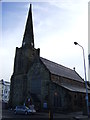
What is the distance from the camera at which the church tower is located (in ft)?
162

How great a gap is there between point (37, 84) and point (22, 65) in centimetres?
887

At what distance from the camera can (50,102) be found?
41.9m

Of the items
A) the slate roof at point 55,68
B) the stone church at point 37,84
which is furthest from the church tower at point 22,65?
the slate roof at point 55,68

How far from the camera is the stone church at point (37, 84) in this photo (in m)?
41.4

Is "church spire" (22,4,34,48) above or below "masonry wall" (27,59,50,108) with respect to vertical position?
above

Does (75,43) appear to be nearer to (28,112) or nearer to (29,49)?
(28,112)

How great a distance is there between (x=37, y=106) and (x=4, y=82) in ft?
245

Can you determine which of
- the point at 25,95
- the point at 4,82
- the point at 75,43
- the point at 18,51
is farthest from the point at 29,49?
the point at 4,82

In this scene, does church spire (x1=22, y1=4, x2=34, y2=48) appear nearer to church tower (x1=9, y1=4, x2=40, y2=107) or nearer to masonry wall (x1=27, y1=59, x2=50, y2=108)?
church tower (x1=9, y1=4, x2=40, y2=107)

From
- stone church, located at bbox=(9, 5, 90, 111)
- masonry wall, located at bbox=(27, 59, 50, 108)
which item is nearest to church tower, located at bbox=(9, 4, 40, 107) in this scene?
stone church, located at bbox=(9, 5, 90, 111)

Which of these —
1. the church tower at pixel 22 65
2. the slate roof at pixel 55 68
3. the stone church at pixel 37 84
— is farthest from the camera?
the church tower at pixel 22 65

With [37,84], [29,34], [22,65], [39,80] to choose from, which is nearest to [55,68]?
[39,80]

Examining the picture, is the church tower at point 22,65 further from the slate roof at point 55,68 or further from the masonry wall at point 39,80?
the slate roof at point 55,68

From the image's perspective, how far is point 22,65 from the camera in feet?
171
